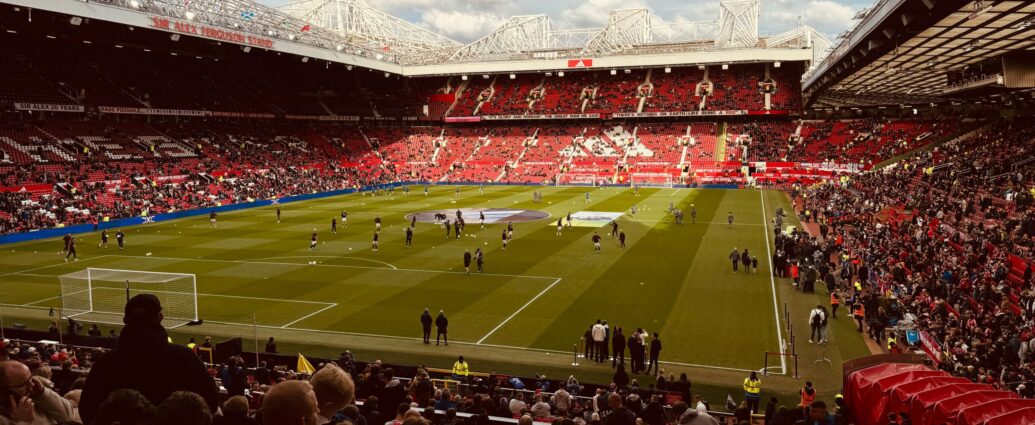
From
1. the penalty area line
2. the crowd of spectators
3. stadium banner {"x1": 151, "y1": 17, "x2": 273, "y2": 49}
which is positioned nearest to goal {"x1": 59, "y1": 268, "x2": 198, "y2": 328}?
the penalty area line

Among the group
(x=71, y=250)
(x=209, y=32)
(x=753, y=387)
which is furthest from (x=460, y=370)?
(x=209, y=32)

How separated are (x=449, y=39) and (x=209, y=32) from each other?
79681 millimetres

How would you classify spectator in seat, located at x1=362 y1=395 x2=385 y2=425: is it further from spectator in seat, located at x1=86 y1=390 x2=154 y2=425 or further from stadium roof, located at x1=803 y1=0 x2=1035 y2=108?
stadium roof, located at x1=803 y1=0 x2=1035 y2=108

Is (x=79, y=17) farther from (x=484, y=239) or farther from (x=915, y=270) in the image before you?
(x=915, y=270)

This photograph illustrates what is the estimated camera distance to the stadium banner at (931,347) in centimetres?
1852

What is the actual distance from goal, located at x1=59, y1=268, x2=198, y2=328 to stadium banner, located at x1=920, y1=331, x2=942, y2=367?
23.8 metres

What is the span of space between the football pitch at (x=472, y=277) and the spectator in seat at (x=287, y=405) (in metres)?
17.2

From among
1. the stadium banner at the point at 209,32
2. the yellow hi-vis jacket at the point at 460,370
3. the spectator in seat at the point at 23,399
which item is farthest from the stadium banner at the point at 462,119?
the spectator in seat at the point at 23,399

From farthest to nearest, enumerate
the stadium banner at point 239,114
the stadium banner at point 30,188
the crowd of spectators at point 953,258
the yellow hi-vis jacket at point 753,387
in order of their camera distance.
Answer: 1. the stadium banner at point 239,114
2. the stadium banner at point 30,188
3. the crowd of spectators at point 953,258
4. the yellow hi-vis jacket at point 753,387

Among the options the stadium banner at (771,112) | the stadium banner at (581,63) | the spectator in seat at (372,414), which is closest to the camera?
the spectator in seat at (372,414)

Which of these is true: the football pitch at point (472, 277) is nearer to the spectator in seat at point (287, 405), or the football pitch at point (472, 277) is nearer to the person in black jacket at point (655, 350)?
the person in black jacket at point (655, 350)

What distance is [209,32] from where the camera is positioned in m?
57.7

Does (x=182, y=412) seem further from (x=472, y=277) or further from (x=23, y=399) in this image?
(x=472, y=277)

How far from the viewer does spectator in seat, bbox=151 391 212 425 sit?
331 centimetres
